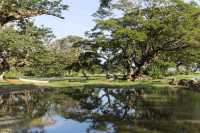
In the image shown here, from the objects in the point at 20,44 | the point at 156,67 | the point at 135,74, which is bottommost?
the point at 135,74

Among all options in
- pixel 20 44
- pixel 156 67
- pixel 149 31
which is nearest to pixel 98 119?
pixel 20 44

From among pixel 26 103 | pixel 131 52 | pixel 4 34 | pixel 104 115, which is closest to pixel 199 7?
pixel 131 52

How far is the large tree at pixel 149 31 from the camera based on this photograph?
214ft

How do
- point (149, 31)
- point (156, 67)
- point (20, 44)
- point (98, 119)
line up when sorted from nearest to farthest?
point (98, 119), point (20, 44), point (149, 31), point (156, 67)

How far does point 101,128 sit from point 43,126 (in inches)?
107

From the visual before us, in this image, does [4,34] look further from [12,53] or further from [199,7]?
[199,7]

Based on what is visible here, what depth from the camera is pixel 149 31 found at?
222 ft

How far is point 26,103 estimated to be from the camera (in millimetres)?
33531

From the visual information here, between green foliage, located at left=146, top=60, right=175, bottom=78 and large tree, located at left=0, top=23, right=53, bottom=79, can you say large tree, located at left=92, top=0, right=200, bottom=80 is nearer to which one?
green foliage, located at left=146, top=60, right=175, bottom=78

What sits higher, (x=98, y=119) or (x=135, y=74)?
(x=135, y=74)

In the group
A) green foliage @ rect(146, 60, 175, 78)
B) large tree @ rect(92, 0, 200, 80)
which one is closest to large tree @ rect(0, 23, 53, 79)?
large tree @ rect(92, 0, 200, 80)

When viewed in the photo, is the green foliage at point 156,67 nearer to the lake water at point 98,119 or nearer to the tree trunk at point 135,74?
the tree trunk at point 135,74

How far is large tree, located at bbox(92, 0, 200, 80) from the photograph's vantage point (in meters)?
65.1

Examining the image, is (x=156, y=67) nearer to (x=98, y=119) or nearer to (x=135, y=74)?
(x=135, y=74)
